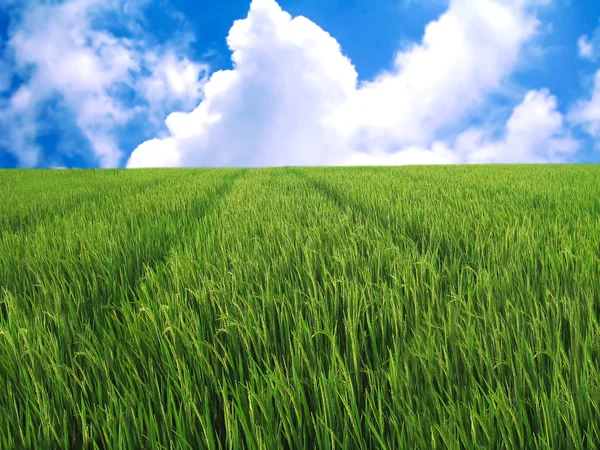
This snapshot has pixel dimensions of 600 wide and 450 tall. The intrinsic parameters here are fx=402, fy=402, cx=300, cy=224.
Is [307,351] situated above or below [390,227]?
below

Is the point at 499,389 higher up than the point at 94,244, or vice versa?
the point at 94,244

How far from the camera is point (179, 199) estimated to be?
3914mm

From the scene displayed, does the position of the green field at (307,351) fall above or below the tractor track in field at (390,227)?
below

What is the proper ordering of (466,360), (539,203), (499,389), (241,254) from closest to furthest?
(499,389), (466,360), (241,254), (539,203)

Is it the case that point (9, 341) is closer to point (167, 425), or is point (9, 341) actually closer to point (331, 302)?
point (167, 425)

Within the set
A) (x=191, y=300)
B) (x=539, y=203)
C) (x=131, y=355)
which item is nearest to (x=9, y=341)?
(x=131, y=355)

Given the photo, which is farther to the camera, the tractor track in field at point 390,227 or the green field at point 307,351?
the tractor track in field at point 390,227

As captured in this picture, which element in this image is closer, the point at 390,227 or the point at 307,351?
the point at 307,351

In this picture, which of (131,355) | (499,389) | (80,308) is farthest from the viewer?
(80,308)

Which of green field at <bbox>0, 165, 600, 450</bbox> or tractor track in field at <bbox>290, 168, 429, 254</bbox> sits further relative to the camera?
tractor track in field at <bbox>290, 168, 429, 254</bbox>

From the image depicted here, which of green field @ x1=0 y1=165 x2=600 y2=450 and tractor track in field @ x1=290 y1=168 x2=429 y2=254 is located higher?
tractor track in field @ x1=290 y1=168 x2=429 y2=254

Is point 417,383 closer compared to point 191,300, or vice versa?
point 417,383

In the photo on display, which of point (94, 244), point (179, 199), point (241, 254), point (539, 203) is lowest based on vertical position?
point (241, 254)

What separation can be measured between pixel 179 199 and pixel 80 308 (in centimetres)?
268
